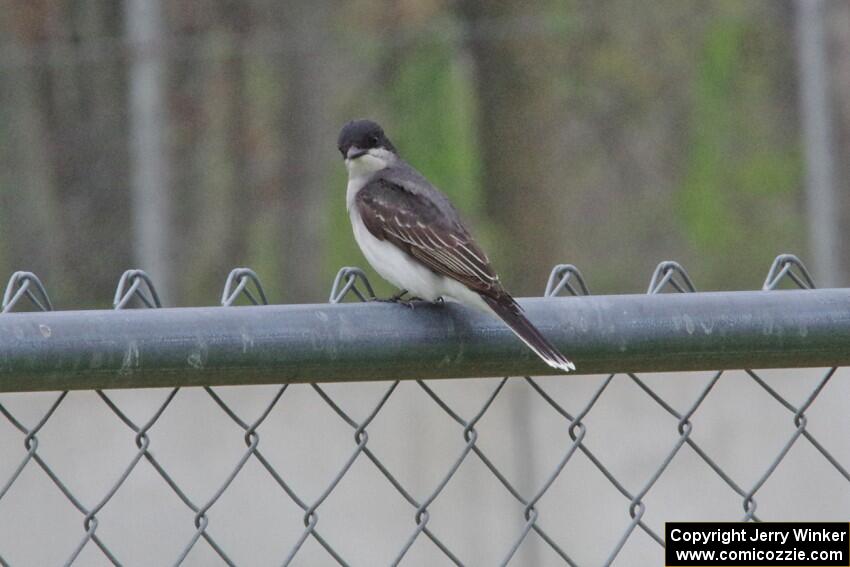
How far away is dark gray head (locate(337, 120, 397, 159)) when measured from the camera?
509 cm

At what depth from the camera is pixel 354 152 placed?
16.6ft

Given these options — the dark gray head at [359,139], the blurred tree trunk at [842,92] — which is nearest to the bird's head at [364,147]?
the dark gray head at [359,139]

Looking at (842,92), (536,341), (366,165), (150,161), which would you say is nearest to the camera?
(536,341)

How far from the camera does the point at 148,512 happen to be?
5242mm

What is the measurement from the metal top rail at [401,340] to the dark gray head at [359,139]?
230cm

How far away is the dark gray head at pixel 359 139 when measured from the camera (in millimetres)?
5086

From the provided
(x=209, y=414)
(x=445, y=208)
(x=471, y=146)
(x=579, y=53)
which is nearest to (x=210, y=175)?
(x=471, y=146)

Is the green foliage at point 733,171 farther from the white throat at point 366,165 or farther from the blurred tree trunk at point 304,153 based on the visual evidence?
the white throat at point 366,165

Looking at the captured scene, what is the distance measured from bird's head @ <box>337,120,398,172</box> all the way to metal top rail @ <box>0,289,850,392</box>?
7.39 ft

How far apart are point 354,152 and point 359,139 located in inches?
2.7

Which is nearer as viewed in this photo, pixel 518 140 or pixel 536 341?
pixel 536 341

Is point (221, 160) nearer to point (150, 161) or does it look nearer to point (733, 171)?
point (150, 161)

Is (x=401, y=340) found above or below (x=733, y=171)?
below

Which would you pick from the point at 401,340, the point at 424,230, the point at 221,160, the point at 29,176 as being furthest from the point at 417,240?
the point at 221,160
